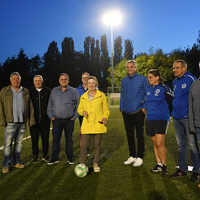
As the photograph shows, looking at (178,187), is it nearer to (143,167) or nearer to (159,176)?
(159,176)

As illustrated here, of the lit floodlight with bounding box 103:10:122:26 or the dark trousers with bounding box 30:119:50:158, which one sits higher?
the lit floodlight with bounding box 103:10:122:26

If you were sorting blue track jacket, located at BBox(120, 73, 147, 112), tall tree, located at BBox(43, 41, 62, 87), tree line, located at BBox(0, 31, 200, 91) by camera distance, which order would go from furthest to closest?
tall tree, located at BBox(43, 41, 62, 87) < tree line, located at BBox(0, 31, 200, 91) < blue track jacket, located at BBox(120, 73, 147, 112)

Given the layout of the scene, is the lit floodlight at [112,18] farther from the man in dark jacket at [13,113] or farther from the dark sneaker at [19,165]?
the dark sneaker at [19,165]

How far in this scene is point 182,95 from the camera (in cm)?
419

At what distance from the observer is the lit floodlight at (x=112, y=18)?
969 inches

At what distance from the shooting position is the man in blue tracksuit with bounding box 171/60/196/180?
13.6 feet

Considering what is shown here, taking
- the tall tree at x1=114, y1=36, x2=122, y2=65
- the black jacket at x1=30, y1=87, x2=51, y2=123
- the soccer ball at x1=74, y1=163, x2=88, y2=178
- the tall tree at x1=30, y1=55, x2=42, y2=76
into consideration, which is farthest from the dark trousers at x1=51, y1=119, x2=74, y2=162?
the tall tree at x1=114, y1=36, x2=122, y2=65

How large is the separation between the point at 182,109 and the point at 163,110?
0.42m

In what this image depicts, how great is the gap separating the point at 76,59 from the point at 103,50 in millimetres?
13969

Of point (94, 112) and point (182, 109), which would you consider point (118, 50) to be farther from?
point (182, 109)

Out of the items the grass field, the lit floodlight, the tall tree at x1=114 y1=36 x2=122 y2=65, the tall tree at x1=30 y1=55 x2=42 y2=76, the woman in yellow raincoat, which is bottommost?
the grass field

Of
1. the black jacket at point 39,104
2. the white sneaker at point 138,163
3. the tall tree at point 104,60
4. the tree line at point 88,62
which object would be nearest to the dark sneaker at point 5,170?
the black jacket at point 39,104

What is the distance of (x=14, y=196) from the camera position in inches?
146

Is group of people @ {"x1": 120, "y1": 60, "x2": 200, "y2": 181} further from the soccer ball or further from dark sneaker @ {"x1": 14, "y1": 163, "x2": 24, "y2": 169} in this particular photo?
dark sneaker @ {"x1": 14, "y1": 163, "x2": 24, "y2": 169}
